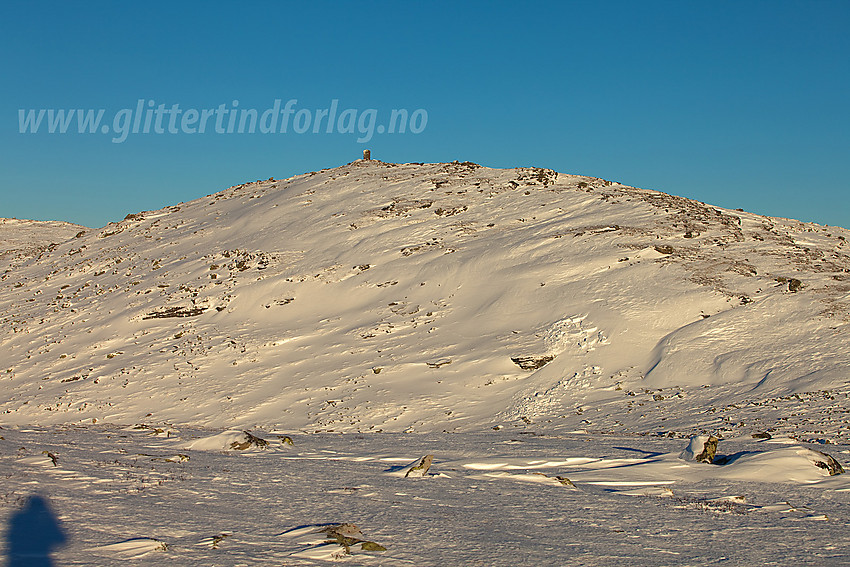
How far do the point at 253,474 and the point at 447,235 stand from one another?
1036 inches

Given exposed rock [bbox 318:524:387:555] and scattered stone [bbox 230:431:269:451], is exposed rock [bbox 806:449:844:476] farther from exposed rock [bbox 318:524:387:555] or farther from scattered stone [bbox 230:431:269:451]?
scattered stone [bbox 230:431:269:451]

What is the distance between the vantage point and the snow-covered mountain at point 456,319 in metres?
22.7

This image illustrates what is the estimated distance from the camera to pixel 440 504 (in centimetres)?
1044

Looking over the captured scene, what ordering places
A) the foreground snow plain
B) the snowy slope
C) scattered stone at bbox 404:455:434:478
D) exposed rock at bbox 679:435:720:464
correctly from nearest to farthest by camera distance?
the foreground snow plain → scattered stone at bbox 404:455:434:478 → exposed rock at bbox 679:435:720:464 → the snowy slope

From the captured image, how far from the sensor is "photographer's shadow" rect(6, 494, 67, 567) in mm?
7176

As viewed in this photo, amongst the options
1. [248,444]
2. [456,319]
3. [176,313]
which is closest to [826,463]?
[248,444]

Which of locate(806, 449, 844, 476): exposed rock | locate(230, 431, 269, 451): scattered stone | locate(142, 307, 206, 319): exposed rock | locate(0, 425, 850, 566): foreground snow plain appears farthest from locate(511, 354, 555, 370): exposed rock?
locate(142, 307, 206, 319): exposed rock

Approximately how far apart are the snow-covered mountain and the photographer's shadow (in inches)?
526

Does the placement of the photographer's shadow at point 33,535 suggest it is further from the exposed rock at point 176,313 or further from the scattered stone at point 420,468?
the exposed rock at point 176,313

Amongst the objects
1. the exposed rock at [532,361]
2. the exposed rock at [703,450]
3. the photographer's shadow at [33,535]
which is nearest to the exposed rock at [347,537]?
the photographer's shadow at [33,535]

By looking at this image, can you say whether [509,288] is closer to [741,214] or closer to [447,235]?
[447,235]

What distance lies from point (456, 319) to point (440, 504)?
1954 cm

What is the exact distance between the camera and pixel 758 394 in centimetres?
2066

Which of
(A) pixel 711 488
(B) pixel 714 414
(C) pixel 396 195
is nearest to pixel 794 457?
(A) pixel 711 488
